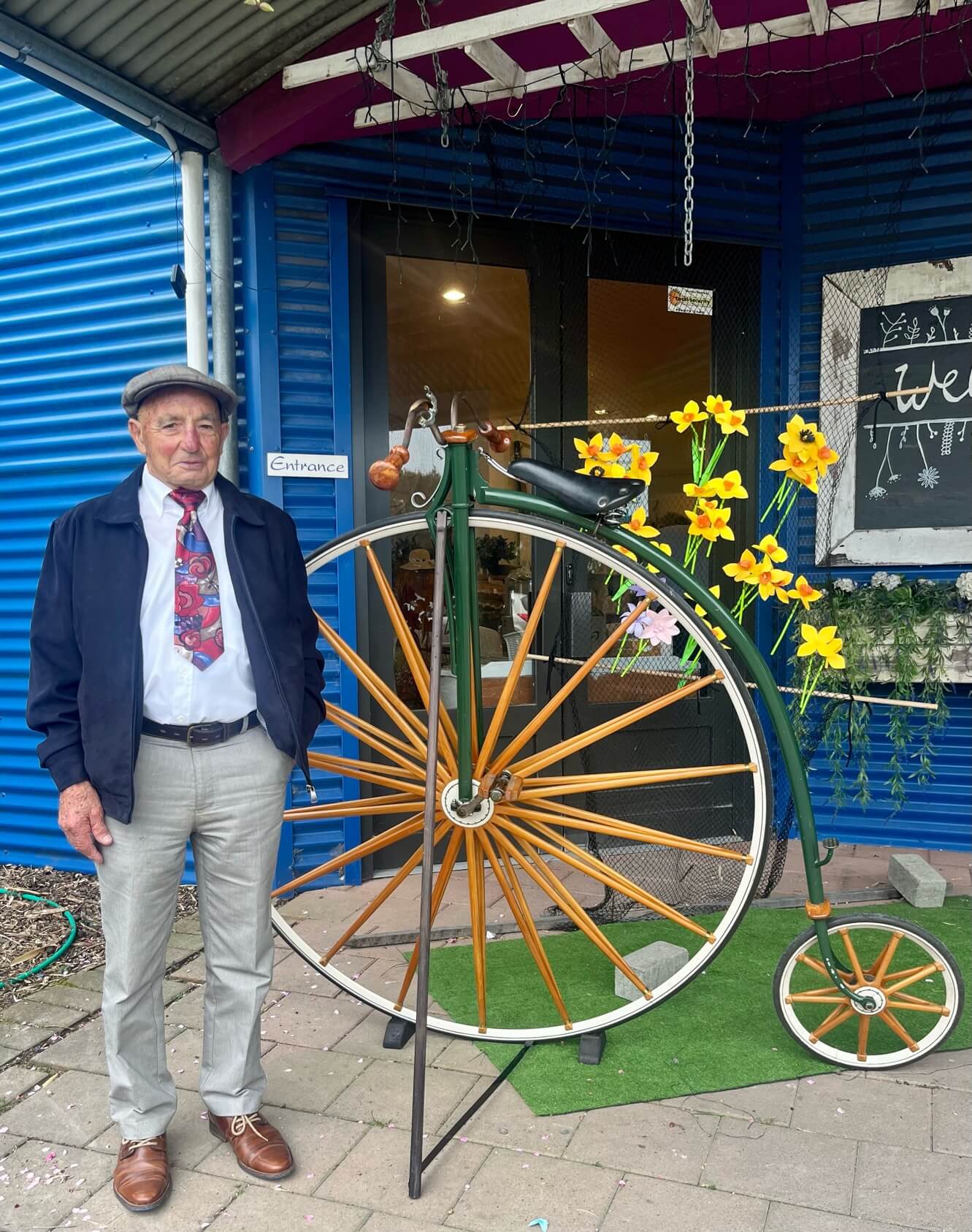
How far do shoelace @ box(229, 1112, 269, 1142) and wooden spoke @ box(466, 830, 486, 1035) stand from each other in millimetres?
571

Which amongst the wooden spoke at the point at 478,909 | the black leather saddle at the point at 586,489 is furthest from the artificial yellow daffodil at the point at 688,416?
the wooden spoke at the point at 478,909

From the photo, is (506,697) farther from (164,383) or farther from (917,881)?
(917,881)

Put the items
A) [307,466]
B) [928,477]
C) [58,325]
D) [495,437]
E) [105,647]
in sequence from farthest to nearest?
[928,477] < [58,325] < [307,466] < [495,437] < [105,647]

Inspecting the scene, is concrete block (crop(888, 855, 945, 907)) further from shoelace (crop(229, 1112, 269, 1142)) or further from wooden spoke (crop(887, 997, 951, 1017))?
shoelace (crop(229, 1112, 269, 1142))

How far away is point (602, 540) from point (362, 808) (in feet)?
3.05

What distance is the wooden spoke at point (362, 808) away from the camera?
2.40m

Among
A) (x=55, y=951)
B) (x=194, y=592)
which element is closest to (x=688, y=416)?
(x=194, y=592)

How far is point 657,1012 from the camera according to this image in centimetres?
272

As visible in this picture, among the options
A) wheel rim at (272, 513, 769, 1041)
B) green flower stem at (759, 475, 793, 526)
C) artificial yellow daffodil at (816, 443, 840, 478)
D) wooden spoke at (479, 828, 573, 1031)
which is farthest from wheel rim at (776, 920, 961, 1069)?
green flower stem at (759, 475, 793, 526)

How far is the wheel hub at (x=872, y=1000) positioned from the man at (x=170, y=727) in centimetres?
140

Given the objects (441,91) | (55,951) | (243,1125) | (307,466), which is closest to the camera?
(243,1125)

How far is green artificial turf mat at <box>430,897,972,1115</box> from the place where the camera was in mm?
2363

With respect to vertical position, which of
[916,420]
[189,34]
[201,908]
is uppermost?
[189,34]

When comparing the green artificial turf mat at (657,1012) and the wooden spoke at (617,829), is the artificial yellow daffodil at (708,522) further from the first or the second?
the green artificial turf mat at (657,1012)
